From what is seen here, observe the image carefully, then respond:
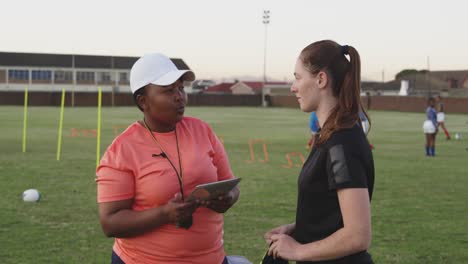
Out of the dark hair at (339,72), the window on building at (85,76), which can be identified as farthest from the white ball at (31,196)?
the window on building at (85,76)

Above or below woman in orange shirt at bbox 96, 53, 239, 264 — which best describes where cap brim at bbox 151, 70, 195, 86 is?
above

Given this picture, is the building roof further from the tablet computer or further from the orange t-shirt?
the tablet computer

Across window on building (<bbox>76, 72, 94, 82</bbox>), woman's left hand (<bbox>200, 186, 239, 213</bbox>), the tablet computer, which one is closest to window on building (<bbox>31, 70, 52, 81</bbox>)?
window on building (<bbox>76, 72, 94, 82</bbox>)

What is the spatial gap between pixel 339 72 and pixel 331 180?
498mm

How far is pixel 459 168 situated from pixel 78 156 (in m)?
10.7

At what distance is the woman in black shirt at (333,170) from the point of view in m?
2.86

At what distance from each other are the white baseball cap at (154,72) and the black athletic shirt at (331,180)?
978 millimetres

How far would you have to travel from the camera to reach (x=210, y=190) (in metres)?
3.42

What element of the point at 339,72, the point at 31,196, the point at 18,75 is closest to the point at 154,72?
the point at 339,72

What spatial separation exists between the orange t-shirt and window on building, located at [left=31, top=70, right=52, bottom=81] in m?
121

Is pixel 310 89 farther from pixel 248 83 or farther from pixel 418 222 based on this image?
pixel 248 83

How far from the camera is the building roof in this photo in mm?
119812

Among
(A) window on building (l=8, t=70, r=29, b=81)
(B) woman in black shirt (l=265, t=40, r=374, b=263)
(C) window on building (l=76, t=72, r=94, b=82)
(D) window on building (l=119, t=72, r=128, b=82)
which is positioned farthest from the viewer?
(D) window on building (l=119, t=72, r=128, b=82)

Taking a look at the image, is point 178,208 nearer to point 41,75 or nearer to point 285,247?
point 285,247
